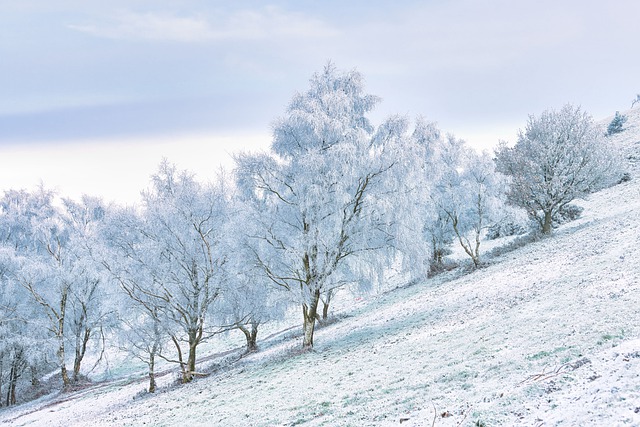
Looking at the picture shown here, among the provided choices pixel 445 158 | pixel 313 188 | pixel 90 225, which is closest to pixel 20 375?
pixel 90 225

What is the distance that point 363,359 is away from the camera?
1387 centimetres

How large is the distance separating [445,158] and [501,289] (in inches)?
560

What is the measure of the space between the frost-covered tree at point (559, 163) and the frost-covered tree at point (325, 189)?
15635 mm

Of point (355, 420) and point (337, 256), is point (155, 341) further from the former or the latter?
point (355, 420)

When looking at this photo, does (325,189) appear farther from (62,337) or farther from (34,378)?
(34,378)

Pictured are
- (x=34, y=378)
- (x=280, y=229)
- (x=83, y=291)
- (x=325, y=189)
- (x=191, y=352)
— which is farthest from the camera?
(x=34, y=378)

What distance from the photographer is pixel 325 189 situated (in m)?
16.7

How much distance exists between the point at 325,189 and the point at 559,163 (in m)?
20.7

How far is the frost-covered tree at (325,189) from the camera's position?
16.7 metres

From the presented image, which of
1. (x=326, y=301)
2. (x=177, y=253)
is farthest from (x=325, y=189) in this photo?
(x=326, y=301)

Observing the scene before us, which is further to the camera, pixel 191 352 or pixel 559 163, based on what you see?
pixel 559 163

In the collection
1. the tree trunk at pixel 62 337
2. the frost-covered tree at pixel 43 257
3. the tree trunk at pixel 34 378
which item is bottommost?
the tree trunk at pixel 34 378

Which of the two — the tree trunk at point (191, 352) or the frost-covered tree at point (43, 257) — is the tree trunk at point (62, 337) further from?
the tree trunk at point (191, 352)

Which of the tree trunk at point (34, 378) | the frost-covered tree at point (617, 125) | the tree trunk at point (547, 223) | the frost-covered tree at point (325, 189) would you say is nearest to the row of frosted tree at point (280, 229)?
the frost-covered tree at point (325, 189)
